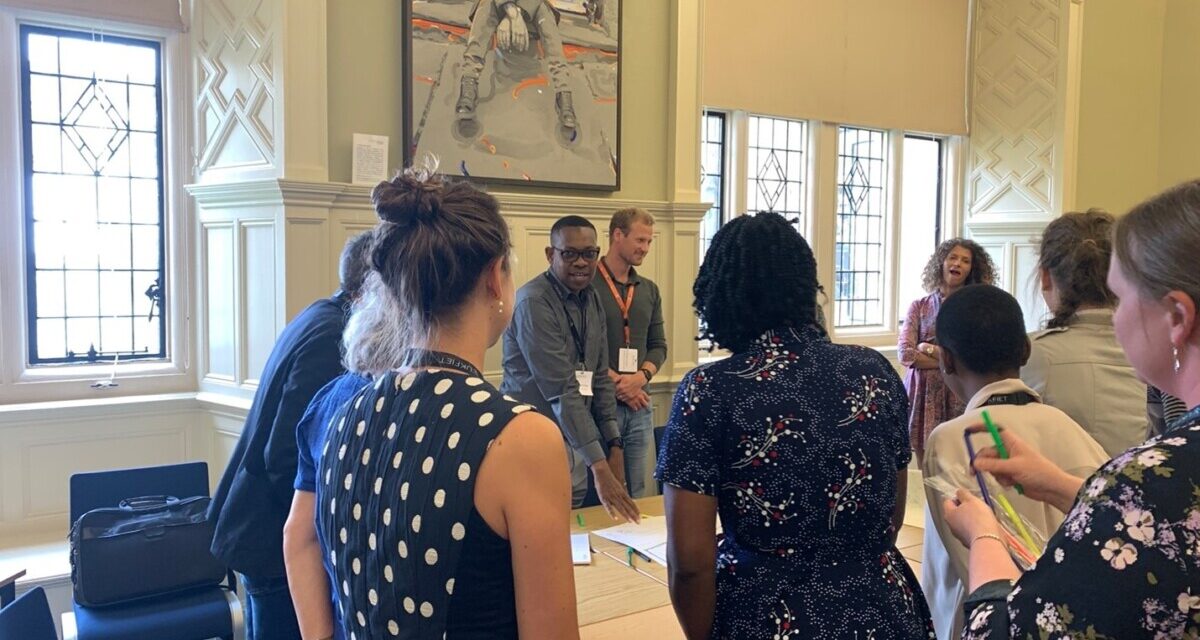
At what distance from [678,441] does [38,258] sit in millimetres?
3701

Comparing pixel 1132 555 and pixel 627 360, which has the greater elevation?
pixel 1132 555

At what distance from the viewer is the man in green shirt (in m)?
4.08

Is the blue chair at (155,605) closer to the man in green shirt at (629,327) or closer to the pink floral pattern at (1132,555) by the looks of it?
the man in green shirt at (629,327)

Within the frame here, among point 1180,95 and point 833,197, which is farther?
point 1180,95

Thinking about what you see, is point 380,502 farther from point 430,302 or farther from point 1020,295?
point 1020,295

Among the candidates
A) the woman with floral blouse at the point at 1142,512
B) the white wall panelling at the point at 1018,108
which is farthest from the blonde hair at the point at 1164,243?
the white wall panelling at the point at 1018,108

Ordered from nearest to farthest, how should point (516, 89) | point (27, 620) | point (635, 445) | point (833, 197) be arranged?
point (27, 620) → point (635, 445) → point (516, 89) → point (833, 197)

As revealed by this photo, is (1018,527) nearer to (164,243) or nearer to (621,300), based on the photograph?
(621,300)

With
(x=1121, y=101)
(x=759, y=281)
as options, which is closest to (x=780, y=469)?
(x=759, y=281)

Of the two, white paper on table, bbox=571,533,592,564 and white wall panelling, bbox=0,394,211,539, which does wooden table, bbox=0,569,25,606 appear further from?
white paper on table, bbox=571,533,592,564

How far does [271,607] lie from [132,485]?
135cm

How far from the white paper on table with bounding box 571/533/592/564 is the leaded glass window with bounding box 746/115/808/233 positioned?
156 inches

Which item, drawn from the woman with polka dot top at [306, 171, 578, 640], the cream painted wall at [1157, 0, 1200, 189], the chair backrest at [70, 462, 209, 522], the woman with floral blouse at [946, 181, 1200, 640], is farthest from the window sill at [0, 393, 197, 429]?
the cream painted wall at [1157, 0, 1200, 189]

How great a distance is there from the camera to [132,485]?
321 centimetres
